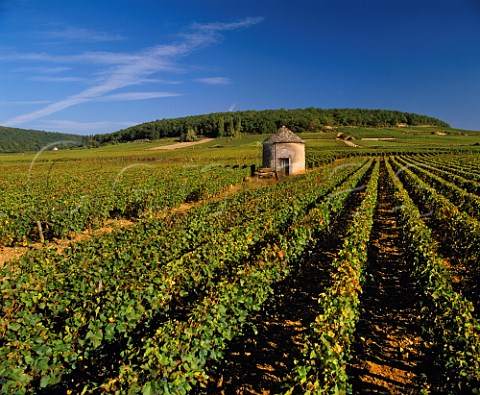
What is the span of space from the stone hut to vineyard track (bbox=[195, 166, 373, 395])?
87.0 ft

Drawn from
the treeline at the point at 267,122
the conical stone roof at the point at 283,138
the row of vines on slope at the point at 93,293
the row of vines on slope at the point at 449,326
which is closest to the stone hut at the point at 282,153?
the conical stone roof at the point at 283,138

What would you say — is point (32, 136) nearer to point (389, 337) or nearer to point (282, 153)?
point (282, 153)

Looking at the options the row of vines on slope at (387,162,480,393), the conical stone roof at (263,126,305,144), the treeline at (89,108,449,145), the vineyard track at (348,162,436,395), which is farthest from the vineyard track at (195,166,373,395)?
the treeline at (89,108,449,145)

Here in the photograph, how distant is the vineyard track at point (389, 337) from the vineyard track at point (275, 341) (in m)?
1.09

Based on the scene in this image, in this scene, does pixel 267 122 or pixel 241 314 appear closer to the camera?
pixel 241 314

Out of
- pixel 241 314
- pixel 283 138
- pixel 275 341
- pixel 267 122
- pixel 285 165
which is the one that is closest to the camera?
pixel 241 314

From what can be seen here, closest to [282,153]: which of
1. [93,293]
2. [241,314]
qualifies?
[93,293]

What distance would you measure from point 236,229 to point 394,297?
4776 mm

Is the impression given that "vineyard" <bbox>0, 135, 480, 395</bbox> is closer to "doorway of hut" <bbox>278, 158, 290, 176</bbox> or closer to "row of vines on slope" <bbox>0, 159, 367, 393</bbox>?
"row of vines on slope" <bbox>0, 159, 367, 393</bbox>

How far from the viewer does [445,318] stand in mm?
5574

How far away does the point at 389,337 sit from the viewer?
273 inches

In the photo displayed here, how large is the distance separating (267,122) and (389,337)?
127 m

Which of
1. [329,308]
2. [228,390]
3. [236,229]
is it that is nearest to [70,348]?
[228,390]

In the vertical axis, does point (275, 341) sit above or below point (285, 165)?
below
